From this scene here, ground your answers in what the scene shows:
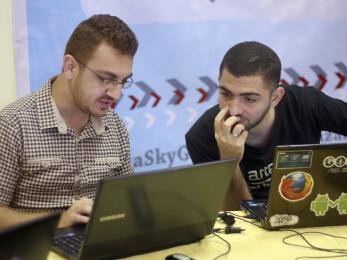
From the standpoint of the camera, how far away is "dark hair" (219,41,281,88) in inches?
73.4

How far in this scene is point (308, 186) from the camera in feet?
4.74

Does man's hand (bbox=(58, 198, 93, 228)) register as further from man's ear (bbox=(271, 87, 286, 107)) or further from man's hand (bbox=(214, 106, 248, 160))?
man's ear (bbox=(271, 87, 286, 107))

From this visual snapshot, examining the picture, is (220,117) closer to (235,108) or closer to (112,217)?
(235,108)

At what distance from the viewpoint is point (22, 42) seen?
209 centimetres

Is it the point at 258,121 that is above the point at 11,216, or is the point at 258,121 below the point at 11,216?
above

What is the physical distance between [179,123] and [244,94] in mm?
659

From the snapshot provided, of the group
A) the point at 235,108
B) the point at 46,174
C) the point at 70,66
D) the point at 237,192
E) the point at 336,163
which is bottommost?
the point at 237,192

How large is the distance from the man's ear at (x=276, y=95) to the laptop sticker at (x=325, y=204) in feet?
1.93

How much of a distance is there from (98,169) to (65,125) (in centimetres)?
19

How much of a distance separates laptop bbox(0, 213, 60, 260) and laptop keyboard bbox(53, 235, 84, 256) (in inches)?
12.1

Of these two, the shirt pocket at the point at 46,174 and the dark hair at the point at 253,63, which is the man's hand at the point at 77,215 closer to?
the shirt pocket at the point at 46,174

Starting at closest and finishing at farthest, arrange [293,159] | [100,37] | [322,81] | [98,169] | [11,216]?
[293,159] → [11,216] → [100,37] → [98,169] → [322,81]

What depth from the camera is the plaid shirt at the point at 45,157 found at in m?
1.59

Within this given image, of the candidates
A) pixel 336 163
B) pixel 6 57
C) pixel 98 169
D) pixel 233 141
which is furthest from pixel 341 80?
pixel 6 57
